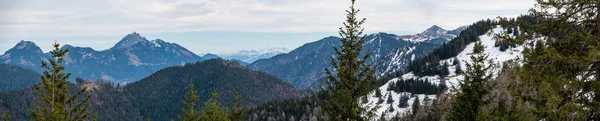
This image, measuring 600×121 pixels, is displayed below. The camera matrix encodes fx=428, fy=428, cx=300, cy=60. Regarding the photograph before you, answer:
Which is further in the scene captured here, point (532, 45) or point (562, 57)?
point (532, 45)

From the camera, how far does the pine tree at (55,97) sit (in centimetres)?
2503

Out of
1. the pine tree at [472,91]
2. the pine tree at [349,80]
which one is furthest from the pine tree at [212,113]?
the pine tree at [472,91]

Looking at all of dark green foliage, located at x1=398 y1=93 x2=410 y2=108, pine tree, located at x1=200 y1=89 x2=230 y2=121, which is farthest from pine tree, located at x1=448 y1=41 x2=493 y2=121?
dark green foliage, located at x1=398 y1=93 x2=410 y2=108

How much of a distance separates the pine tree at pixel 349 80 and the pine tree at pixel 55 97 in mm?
15764

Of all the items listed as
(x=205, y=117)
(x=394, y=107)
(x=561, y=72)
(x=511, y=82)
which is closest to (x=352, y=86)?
(x=511, y=82)

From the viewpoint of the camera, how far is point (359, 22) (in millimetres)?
21719

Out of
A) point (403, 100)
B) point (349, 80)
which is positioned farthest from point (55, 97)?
point (403, 100)

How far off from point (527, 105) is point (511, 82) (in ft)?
6.33

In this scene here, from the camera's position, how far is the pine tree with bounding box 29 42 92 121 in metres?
25.0

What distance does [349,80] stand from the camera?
21359 mm

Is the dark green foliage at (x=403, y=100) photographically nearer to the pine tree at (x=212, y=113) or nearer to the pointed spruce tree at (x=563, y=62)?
the pine tree at (x=212, y=113)

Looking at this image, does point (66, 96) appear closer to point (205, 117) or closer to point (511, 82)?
point (205, 117)

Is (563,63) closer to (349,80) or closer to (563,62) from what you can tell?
(563,62)

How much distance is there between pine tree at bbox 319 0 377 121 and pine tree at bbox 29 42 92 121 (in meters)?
15.8
